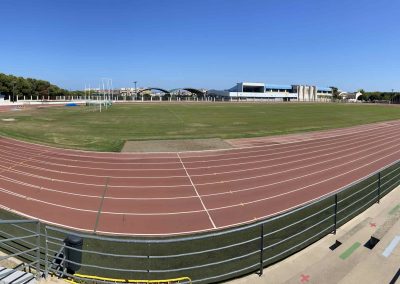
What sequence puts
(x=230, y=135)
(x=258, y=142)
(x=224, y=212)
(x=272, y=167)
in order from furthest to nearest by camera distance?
(x=230, y=135) → (x=258, y=142) → (x=272, y=167) → (x=224, y=212)

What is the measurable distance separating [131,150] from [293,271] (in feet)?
55.0

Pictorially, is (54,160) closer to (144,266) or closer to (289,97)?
(144,266)

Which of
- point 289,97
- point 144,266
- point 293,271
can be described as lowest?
point 144,266

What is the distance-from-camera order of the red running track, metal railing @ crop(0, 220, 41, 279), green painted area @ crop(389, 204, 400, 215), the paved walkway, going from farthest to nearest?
the red running track → green painted area @ crop(389, 204, 400, 215) → metal railing @ crop(0, 220, 41, 279) → the paved walkway

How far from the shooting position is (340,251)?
22.3ft

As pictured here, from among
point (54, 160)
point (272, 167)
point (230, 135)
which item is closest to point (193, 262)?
point (272, 167)

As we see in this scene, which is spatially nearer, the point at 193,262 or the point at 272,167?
the point at 193,262

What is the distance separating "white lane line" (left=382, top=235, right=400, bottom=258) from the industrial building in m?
146

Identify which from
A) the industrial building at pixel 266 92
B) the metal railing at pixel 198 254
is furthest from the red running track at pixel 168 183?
the industrial building at pixel 266 92

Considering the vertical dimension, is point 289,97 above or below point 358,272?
above

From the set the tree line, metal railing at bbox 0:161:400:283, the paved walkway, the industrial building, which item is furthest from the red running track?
the industrial building

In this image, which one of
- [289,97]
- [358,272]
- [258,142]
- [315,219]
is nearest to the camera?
[358,272]

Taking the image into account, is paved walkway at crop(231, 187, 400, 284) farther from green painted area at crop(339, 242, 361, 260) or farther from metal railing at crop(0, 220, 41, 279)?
metal railing at crop(0, 220, 41, 279)

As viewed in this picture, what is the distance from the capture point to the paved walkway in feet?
19.1
